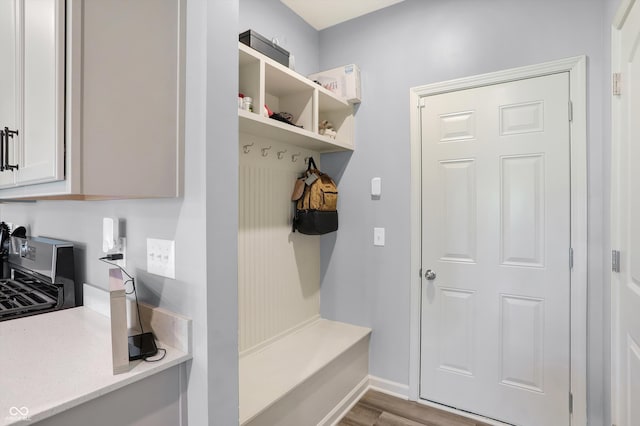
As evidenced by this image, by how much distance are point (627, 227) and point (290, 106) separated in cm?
189

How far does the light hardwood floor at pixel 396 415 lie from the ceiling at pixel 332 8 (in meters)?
2.74

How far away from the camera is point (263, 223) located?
7.18 feet

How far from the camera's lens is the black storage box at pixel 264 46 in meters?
1.77

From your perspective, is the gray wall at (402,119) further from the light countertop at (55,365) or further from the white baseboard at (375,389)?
the light countertop at (55,365)

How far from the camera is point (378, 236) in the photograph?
2443mm

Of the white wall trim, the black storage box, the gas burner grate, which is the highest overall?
the black storage box

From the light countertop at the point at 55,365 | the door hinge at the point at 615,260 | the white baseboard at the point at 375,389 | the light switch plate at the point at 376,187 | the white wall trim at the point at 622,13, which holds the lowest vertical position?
the white baseboard at the point at 375,389

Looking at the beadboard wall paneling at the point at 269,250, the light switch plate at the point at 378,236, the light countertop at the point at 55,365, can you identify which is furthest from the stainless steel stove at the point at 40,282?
the light switch plate at the point at 378,236

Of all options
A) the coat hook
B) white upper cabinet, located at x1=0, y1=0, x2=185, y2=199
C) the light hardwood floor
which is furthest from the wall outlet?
the light hardwood floor

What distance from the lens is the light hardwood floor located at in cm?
206

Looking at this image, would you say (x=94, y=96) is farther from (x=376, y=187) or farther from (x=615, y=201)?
(x=615, y=201)

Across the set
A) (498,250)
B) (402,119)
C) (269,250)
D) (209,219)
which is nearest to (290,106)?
(402,119)

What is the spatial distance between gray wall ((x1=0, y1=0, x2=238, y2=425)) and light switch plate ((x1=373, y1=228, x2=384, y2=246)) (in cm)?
148

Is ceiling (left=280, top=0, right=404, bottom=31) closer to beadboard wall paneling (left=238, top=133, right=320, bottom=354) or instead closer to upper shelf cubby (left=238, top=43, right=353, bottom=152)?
upper shelf cubby (left=238, top=43, right=353, bottom=152)
